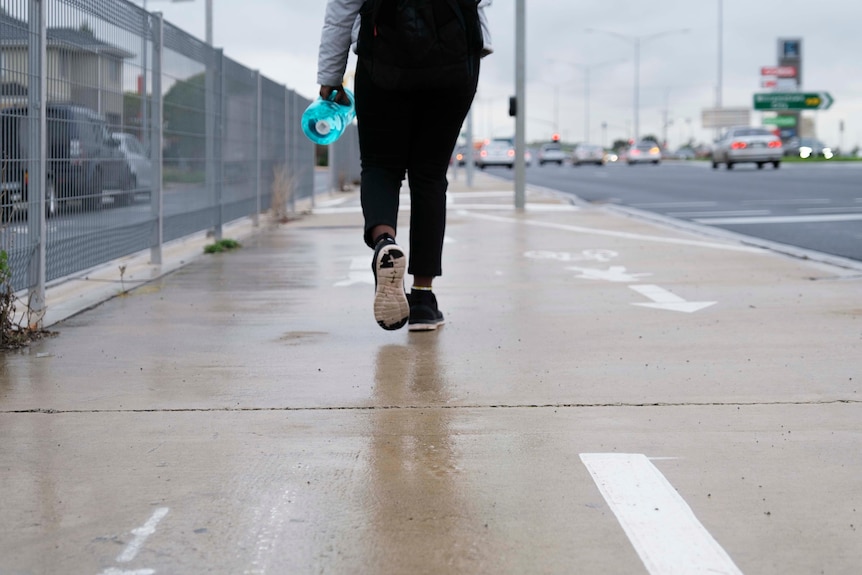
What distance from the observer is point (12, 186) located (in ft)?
21.4

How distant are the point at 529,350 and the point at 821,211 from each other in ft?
41.0

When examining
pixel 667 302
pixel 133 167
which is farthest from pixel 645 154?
pixel 667 302

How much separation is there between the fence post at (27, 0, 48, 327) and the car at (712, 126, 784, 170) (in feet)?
139

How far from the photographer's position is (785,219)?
51.2 feet

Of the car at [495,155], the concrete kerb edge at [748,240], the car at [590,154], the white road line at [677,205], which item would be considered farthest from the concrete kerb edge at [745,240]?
the car at [590,154]

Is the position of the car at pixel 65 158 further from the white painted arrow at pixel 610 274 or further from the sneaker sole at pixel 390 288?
the white painted arrow at pixel 610 274

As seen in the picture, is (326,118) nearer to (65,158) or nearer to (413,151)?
(413,151)

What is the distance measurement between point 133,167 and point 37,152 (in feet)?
8.78

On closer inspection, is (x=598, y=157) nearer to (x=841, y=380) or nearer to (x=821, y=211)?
(x=821, y=211)

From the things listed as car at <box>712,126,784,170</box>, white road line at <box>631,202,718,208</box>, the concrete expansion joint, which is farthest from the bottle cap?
car at <box>712,126,784,170</box>

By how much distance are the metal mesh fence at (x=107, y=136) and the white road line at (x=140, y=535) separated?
3328mm

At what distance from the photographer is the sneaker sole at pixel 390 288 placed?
222 inches

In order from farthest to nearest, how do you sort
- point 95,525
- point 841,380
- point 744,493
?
point 841,380 → point 744,493 → point 95,525

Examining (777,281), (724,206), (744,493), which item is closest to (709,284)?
(777,281)
